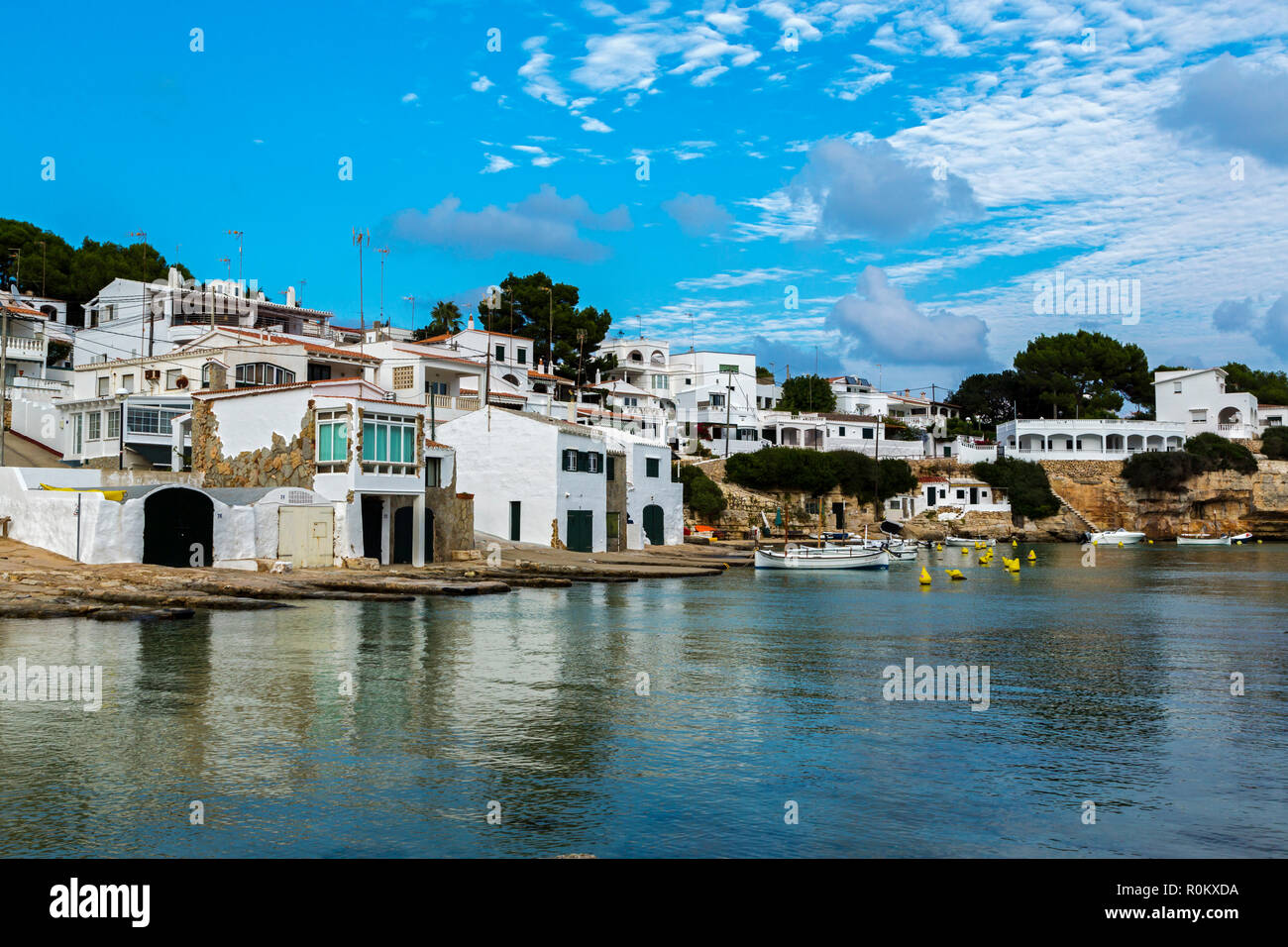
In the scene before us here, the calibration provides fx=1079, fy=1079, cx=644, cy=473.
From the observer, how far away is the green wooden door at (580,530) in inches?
2281

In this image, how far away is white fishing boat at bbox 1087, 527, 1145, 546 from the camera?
100 m

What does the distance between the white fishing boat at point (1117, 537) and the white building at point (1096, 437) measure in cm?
1093

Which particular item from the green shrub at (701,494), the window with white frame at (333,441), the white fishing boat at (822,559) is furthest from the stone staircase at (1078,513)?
the window with white frame at (333,441)

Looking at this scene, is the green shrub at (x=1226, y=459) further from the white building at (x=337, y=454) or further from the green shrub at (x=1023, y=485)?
the white building at (x=337, y=454)

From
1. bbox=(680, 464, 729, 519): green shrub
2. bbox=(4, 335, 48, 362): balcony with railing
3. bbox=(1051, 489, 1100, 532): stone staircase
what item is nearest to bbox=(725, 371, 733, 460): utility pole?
bbox=(680, 464, 729, 519): green shrub

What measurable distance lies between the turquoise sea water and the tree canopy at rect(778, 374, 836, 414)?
298 feet

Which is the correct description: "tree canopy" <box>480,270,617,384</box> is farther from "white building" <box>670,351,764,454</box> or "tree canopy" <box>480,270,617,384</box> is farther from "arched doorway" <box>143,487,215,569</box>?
"arched doorway" <box>143,487,215,569</box>

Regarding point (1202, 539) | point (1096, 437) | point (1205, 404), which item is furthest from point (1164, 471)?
point (1205, 404)

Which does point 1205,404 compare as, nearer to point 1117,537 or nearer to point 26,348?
point 1117,537

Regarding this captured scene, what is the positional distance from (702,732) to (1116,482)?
335 feet

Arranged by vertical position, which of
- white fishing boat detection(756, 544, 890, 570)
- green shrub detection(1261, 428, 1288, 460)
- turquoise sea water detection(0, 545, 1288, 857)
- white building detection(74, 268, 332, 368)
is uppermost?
white building detection(74, 268, 332, 368)

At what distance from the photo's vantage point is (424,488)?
4662cm

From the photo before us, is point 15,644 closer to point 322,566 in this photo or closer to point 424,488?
Result: point 322,566
